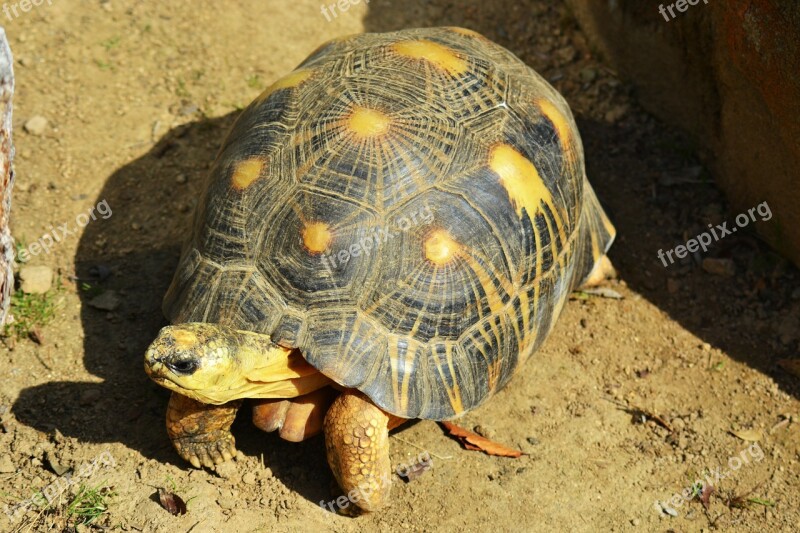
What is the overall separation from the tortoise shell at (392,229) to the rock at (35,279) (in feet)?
3.70

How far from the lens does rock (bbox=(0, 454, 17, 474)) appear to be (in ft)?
12.4

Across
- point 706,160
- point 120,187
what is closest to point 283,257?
point 120,187


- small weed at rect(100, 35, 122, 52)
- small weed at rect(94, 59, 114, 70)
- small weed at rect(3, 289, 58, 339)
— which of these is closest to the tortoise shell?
small weed at rect(3, 289, 58, 339)

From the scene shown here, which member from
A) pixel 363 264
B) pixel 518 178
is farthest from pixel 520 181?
pixel 363 264

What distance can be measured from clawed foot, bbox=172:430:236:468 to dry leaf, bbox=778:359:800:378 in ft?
10.3

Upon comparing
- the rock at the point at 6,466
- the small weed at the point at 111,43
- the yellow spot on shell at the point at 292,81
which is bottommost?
the rock at the point at 6,466

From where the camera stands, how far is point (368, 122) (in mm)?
3684

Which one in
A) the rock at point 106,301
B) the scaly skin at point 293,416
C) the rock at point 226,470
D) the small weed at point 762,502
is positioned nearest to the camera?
the scaly skin at point 293,416

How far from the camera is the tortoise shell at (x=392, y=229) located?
349 cm

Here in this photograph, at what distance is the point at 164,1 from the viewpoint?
6246mm

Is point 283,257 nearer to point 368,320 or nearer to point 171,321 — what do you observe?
point 368,320

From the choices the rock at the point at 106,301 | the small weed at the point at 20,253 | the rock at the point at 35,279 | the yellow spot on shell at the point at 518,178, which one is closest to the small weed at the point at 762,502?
the yellow spot on shell at the point at 518,178

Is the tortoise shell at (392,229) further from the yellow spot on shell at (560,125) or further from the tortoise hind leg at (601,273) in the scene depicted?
the tortoise hind leg at (601,273)

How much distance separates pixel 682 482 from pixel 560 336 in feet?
3.51
